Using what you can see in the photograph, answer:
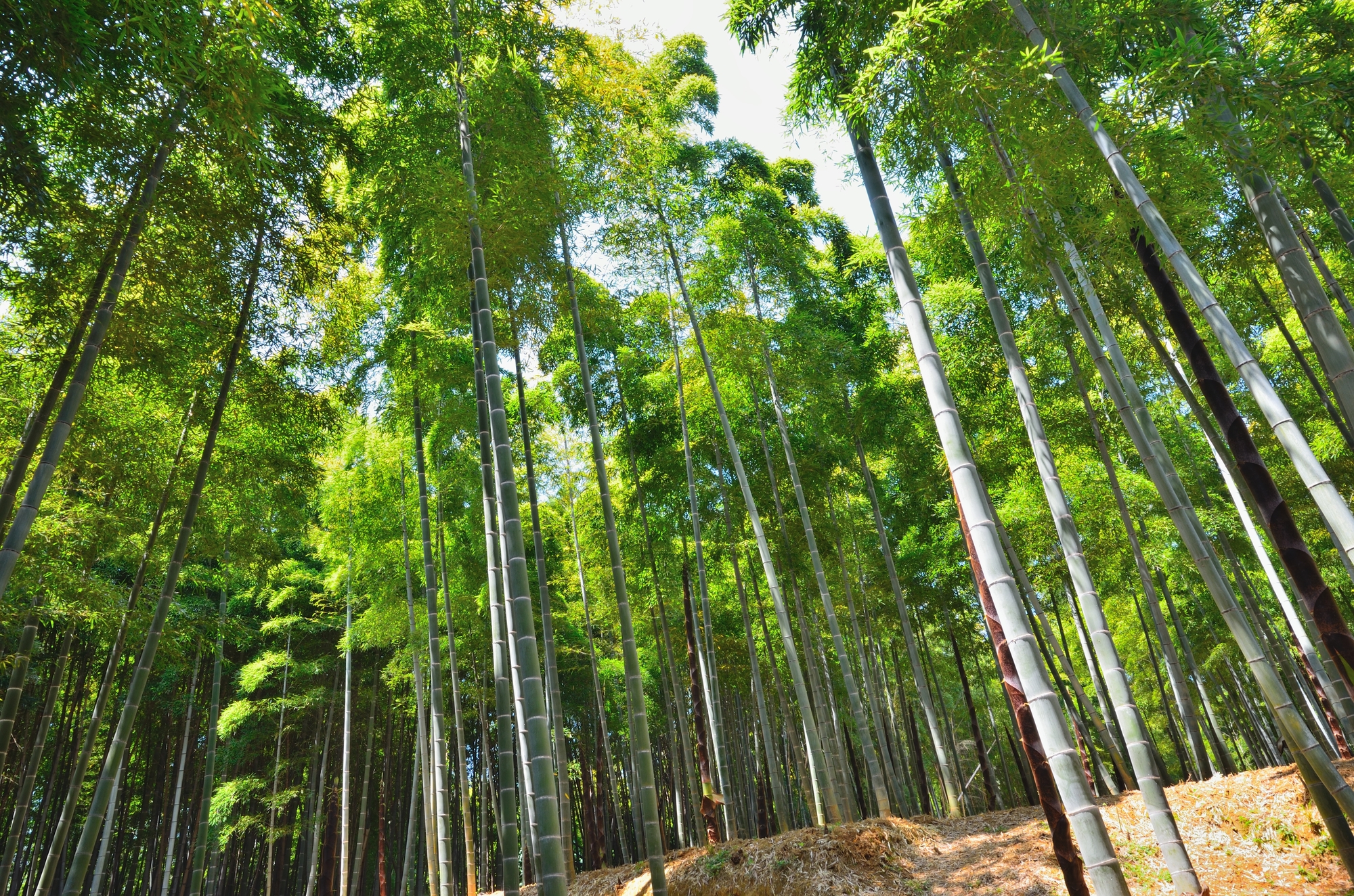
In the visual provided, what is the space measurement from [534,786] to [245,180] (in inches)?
144

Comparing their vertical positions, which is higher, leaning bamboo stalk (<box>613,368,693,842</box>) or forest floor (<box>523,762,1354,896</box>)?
leaning bamboo stalk (<box>613,368,693,842</box>)

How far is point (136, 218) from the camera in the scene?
3.54 metres

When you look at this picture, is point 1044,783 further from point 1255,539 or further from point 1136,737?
point 1255,539

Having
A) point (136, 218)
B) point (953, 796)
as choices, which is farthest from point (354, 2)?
point (953, 796)

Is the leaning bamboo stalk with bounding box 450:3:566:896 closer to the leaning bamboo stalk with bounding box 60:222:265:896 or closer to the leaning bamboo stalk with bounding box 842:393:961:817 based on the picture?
the leaning bamboo stalk with bounding box 60:222:265:896

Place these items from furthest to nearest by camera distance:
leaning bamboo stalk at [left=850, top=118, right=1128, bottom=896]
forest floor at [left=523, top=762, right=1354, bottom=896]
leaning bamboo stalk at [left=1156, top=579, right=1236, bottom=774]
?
leaning bamboo stalk at [left=1156, top=579, right=1236, bottom=774] < forest floor at [left=523, top=762, right=1354, bottom=896] < leaning bamboo stalk at [left=850, top=118, right=1128, bottom=896]

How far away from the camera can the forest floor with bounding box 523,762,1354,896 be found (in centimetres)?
445

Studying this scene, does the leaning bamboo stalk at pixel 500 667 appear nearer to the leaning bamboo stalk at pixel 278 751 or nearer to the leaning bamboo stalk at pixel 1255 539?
the leaning bamboo stalk at pixel 1255 539

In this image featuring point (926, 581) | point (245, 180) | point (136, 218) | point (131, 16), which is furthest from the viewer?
point (926, 581)

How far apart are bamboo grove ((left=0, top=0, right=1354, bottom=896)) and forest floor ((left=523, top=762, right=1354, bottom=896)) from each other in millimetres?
247

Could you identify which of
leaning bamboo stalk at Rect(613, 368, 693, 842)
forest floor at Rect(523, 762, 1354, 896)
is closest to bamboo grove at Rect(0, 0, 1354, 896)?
leaning bamboo stalk at Rect(613, 368, 693, 842)

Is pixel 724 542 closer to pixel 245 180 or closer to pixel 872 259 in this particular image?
pixel 872 259

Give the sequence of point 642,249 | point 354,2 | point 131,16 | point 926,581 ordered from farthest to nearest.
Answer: point 926,581 < point 642,249 < point 354,2 < point 131,16

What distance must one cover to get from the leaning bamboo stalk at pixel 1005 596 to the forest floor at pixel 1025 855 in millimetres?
3139
